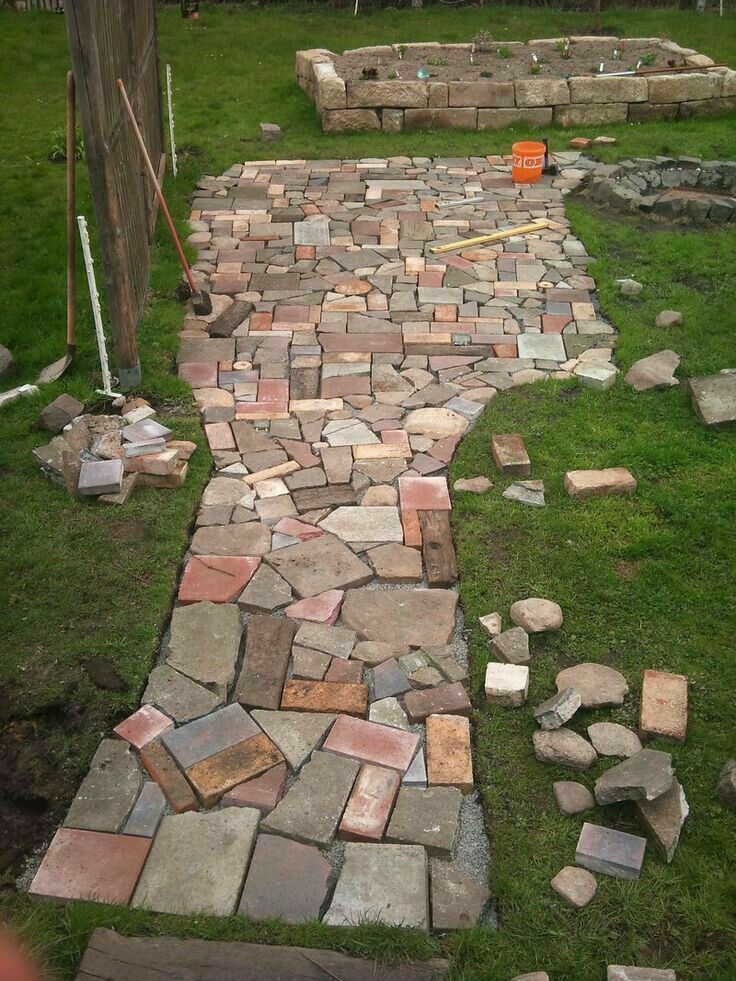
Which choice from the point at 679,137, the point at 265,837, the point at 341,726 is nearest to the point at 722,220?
the point at 679,137

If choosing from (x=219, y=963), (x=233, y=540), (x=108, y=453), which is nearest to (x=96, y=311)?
(x=108, y=453)

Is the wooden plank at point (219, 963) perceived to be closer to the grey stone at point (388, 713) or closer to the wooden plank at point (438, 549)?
the grey stone at point (388, 713)

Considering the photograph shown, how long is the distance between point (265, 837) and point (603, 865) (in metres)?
1.33

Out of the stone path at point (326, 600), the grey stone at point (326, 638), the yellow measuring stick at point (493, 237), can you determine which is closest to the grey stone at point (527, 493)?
the stone path at point (326, 600)

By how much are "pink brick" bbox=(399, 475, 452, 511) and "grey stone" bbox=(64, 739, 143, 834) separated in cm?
234

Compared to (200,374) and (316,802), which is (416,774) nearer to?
(316,802)

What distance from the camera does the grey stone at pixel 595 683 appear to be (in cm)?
409

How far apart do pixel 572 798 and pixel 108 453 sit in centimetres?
357

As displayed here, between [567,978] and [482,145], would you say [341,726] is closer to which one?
[567,978]

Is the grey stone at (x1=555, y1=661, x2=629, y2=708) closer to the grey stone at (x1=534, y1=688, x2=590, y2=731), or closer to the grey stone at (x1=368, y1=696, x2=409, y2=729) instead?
the grey stone at (x1=534, y1=688, x2=590, y2=731)

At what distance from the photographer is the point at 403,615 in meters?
4.70

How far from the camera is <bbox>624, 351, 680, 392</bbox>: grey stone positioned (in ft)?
21.4

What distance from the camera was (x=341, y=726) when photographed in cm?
405

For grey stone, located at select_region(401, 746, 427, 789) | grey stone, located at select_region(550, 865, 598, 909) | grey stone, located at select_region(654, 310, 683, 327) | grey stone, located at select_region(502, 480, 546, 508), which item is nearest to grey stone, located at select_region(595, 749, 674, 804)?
grey stone, located at select_region(550, 865, 598, 909)
